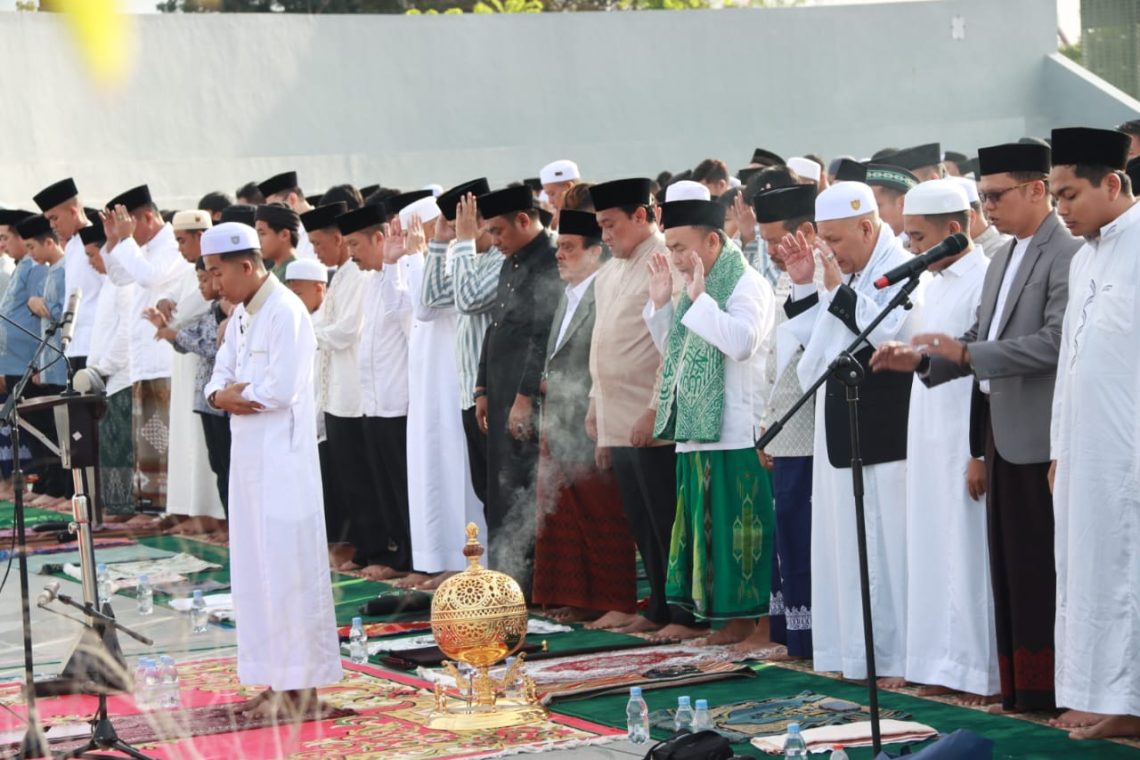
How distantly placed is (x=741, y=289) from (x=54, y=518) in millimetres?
7542

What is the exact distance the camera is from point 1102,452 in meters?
5.80

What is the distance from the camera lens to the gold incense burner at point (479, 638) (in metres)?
6.38

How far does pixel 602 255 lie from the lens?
878 cm

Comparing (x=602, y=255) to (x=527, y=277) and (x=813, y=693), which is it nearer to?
(x=527, y=277)

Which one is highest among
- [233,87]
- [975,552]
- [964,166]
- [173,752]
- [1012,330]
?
[233,87]

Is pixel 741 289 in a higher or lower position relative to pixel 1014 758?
higher

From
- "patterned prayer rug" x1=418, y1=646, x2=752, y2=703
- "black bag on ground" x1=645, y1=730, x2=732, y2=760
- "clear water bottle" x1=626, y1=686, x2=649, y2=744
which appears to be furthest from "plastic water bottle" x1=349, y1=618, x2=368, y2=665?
"black bag on ground" x1=645, y1=730, x2=732, y2=760

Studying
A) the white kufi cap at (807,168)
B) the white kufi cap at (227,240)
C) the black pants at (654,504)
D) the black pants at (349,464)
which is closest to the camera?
the white kufi cap at (227,240)

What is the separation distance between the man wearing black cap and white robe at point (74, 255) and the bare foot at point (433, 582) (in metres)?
4.81

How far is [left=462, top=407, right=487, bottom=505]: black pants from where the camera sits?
379 inches

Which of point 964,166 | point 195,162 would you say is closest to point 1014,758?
point 964,166

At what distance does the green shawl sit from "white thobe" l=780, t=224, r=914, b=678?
0.68 metres

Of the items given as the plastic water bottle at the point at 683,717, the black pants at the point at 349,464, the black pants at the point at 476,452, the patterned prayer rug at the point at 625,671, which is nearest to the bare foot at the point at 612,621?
the patterned prayer rug at the point at 625,671

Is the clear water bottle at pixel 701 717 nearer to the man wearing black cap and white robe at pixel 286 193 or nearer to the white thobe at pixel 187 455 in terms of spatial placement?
the white thobe at pixel 187 455
